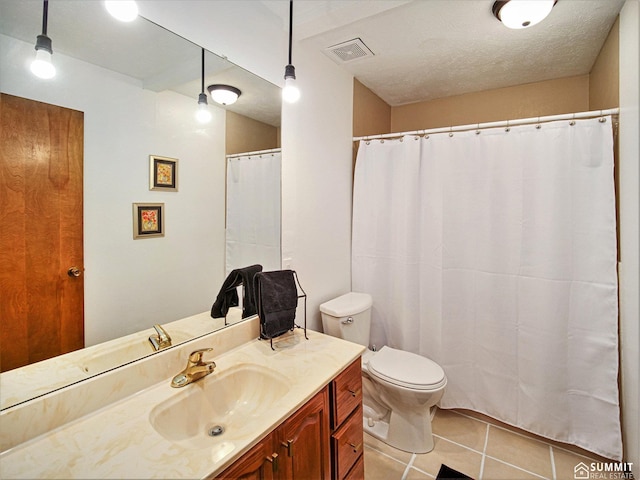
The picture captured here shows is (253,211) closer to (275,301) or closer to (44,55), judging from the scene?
(275,301)

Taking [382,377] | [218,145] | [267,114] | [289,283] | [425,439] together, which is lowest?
[425,439]

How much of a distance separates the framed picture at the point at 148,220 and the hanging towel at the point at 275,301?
0.47 meters

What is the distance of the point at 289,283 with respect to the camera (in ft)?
5.07

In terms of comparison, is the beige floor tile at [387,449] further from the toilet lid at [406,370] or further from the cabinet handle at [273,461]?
the cabinet handle at [273,461]

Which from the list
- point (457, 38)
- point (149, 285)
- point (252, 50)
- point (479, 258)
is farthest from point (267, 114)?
point (479, 258)

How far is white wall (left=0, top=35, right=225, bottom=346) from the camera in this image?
3.19 feet

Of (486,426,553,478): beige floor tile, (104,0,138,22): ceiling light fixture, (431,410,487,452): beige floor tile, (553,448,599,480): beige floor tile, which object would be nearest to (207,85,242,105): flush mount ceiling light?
(104,0,138,22): ceiling light fixture

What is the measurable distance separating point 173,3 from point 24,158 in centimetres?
80

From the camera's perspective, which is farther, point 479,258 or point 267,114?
point 479,258

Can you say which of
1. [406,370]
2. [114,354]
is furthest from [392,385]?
[114,354]

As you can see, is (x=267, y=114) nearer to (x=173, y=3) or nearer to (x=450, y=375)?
(x=173, y=3)

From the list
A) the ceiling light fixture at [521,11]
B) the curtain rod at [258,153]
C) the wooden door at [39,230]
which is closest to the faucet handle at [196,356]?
the wooden door at [39,230]

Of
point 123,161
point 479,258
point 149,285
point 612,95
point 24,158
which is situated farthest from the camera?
point 479,258

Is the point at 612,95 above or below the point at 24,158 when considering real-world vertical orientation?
above
